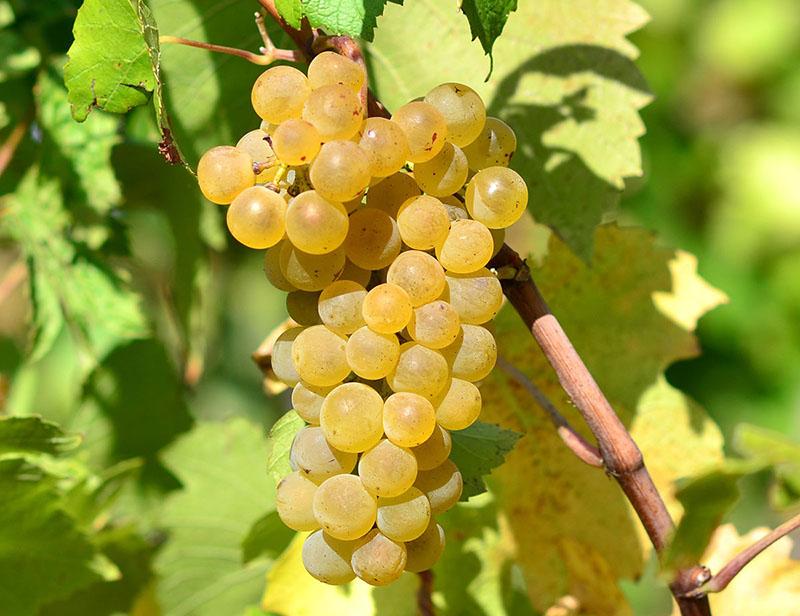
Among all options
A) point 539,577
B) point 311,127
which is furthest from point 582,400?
point 539,577

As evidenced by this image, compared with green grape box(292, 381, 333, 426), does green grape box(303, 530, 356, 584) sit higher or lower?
lower

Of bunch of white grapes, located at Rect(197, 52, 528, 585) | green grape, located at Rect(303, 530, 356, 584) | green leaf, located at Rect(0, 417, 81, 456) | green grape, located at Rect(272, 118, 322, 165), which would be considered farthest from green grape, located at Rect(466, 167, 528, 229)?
green leaf, located at Rect(0, 417, 81, 456)

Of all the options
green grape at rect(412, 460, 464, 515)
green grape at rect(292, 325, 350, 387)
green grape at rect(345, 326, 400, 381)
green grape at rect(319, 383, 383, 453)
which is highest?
green grape at rect(345, 326, 400, 381)

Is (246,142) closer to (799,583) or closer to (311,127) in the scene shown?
(311,127)

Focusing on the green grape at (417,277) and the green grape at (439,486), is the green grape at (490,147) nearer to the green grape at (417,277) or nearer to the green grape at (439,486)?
the green grape at (417,277)

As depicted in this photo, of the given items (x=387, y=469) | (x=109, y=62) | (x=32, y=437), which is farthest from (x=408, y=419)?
(x=32, y=437)

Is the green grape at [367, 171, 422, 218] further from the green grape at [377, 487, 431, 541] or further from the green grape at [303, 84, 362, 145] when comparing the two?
the green grape at [377, 487, 431, 541]

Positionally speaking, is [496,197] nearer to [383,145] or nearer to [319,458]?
[383,145]
